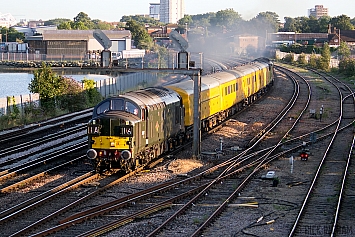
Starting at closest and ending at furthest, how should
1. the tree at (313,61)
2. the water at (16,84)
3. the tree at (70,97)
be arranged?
the tree at (70,97)
the water at (16,84)
the tree at (313,61)

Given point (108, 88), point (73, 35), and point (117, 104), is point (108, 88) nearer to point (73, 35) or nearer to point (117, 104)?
point (117, 104)

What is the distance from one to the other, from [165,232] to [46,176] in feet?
26.2

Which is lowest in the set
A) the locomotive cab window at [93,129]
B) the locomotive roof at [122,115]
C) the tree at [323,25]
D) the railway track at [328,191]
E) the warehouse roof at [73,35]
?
the railway track at [328,191]

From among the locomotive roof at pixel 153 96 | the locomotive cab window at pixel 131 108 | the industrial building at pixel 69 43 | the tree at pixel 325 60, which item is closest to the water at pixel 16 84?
the industrial building at pixel 69 43

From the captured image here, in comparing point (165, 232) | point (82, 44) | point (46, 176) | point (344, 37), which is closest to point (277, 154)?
point (46, 176)

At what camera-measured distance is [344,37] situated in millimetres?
151125

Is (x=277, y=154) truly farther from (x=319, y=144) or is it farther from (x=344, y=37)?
(x=344, y=37)

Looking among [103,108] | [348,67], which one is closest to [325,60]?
[348,67]

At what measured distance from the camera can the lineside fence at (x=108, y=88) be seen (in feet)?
134

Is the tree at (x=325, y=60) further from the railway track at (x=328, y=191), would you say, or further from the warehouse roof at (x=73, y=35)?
the railway track at (x=328, y=191)

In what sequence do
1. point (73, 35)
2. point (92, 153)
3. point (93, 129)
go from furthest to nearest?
point (73, 35) < point (93, 129) < point (92, 153)

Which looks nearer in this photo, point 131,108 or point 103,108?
point 131,108

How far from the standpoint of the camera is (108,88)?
5903 centimetres

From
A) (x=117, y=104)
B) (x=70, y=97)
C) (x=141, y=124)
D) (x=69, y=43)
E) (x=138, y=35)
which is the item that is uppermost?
(x=138, y=35)
